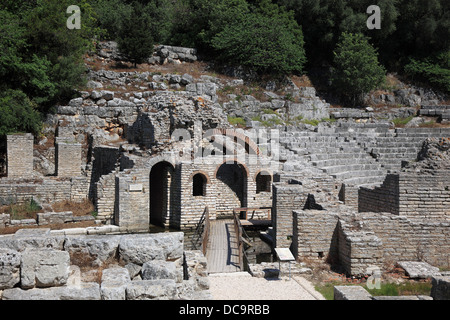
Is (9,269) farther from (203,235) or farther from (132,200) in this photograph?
(132,200)

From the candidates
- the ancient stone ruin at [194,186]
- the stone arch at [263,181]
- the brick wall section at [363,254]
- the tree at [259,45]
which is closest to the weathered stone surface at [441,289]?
the ancient stone ruin at [194,186]

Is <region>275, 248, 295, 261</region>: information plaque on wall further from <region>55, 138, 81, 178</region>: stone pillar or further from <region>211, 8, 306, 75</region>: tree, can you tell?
<region>211, 8, 306, 75</region>: tree

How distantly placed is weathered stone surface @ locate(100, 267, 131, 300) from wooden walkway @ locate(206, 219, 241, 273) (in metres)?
4.58

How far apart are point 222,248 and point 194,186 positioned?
26.2 feet

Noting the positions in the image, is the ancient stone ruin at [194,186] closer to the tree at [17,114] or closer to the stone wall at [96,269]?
the stone wall at [96,269]

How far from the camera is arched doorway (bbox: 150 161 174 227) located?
16.5 meters

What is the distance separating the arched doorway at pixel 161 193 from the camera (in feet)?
54.1

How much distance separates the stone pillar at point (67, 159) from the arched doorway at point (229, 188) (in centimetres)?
706

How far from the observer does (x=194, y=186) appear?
63.4ft

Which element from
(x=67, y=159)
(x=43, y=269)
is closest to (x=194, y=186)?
(x=67, y=159)

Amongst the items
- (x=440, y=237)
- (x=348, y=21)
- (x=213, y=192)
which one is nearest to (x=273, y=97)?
(x=348, y=21)

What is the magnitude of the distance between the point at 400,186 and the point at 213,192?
7853 millimetres
